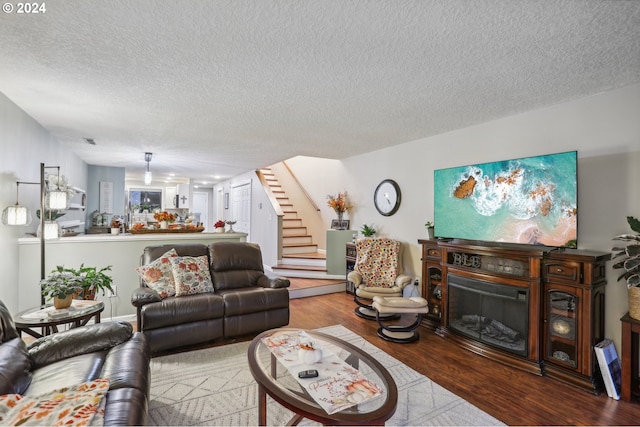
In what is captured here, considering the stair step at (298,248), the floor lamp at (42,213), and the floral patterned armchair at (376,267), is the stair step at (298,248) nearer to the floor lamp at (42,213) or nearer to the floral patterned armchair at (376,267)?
the floral patterned armchair at (376,267)

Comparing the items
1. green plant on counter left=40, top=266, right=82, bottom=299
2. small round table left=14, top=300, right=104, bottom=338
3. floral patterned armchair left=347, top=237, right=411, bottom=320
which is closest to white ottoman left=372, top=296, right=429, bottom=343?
floral patterned armchair left=347, top=237, right=411, bottom=320

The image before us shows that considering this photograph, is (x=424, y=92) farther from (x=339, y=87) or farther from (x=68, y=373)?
(x=68, y=373)

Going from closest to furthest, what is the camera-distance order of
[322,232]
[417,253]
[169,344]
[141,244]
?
[169,344]
[141,244]
[417,253]
[322,232]

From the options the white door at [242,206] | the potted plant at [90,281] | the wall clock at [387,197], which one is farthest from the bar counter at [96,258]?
the white door at [242,206]

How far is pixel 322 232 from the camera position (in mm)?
6832

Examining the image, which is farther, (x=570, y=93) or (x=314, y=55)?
(x=570, y=93)

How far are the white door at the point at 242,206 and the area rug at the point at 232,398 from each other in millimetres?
5258

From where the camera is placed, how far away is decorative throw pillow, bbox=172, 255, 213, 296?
3283 mm

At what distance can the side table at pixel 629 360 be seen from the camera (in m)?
2.29

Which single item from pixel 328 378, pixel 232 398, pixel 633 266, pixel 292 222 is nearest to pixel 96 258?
pixel 232 398

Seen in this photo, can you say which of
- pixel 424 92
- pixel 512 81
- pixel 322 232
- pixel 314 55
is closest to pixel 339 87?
pixel 314 55

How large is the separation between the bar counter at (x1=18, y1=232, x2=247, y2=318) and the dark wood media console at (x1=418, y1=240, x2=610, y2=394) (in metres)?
3.80

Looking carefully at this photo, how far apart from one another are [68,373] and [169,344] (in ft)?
4.13

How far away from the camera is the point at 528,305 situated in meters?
2.77
